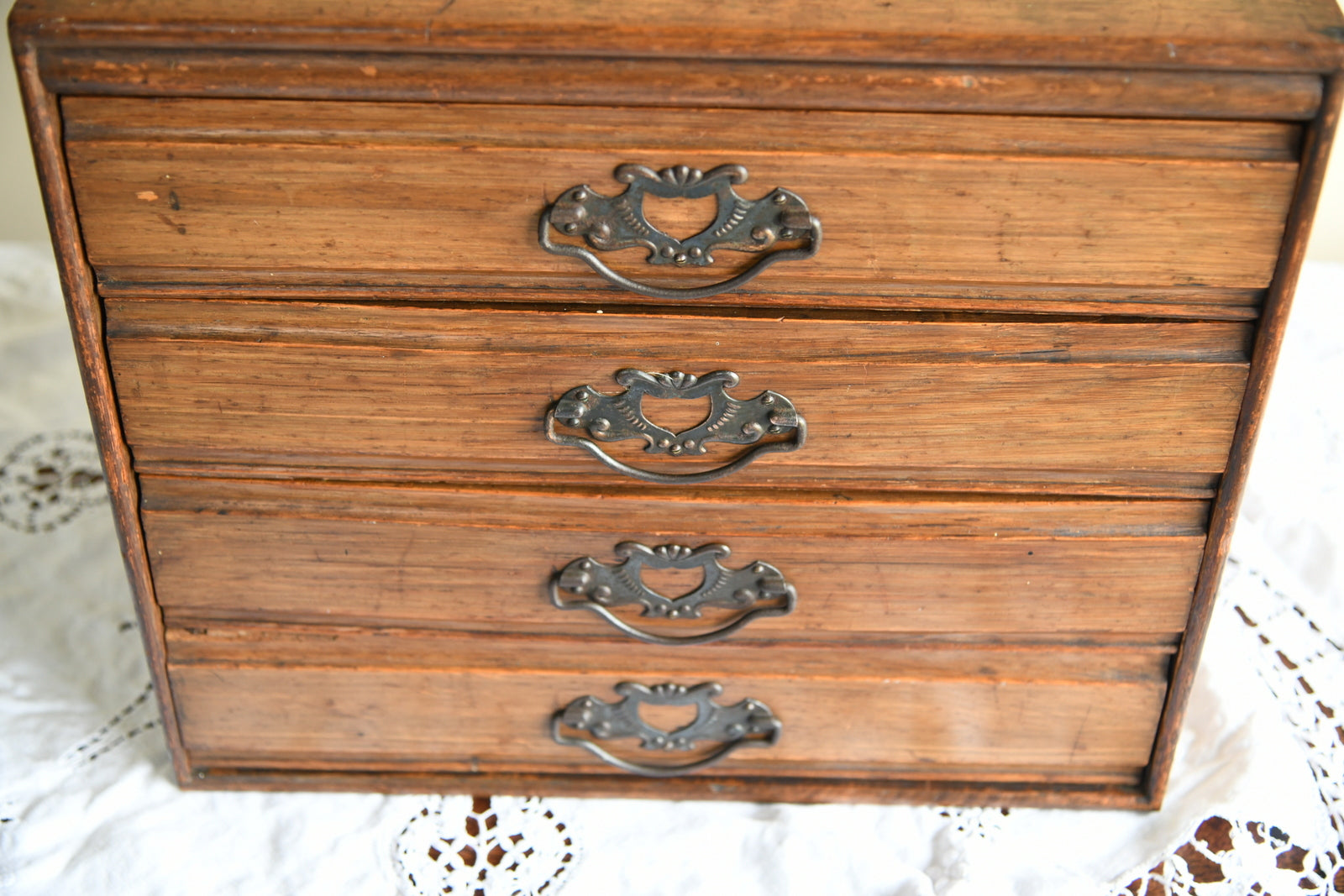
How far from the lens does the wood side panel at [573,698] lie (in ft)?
3.23

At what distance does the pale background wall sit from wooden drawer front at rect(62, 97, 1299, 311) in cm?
74

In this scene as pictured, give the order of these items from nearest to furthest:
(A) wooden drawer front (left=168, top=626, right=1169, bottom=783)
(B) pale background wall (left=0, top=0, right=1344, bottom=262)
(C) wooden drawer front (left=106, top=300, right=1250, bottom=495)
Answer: (C) wooden drawer front (left=106, top=300, right=1250, bottom=495)
(A) wooden drawer front (left=168, top=626, right=1169, bottom=783)
(B) pale background wall (left=0, top=0, right=1344, bottom=262)

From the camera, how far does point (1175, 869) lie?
0.99 meters

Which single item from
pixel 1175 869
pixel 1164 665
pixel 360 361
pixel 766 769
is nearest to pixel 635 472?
pixel 360 361

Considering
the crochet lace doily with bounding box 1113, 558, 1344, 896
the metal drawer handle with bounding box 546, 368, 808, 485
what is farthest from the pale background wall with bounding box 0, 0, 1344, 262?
the metal drawer handle with bounding box 546, 368, 808, 485

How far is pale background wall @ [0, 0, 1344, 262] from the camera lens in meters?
1.37

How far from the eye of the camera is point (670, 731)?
102 cm

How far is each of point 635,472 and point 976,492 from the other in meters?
0.26

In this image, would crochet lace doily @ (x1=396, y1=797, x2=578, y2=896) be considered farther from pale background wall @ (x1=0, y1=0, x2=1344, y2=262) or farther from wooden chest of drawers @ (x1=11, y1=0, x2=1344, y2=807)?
pale background wall @ (x1=0, y1=0, x2=1344, y2=262)

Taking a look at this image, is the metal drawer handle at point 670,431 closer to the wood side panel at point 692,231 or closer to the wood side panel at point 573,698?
the wood side panel at point 692,231

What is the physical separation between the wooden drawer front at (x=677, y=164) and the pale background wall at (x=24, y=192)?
74 centimetres

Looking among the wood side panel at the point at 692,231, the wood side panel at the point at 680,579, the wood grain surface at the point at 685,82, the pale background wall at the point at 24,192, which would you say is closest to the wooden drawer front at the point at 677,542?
the wood side panel at the point at 680,579

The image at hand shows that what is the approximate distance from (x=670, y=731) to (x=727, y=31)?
22.7 inches

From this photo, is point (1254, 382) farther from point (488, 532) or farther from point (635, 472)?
point (488, 532)
